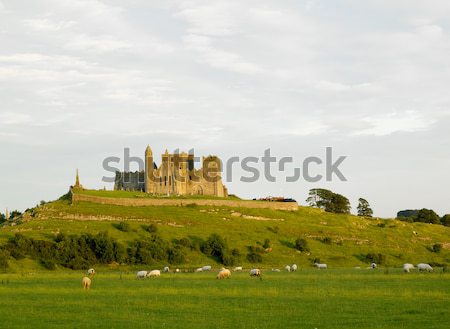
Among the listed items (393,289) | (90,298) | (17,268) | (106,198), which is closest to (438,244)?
(106,198)

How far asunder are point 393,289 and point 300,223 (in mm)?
92709

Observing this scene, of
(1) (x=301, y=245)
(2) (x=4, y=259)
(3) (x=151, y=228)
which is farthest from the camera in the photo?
(3) (x=151, y=228)

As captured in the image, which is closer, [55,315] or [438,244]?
[55,315]

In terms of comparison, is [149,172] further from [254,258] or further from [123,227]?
[254,258]

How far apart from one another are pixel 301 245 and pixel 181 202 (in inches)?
1454

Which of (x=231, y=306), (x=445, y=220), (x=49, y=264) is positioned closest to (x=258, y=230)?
(x=49, y=264)

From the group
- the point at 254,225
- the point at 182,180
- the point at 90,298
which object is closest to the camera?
the point at 90,298

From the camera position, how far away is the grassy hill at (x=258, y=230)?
10588 centimetres

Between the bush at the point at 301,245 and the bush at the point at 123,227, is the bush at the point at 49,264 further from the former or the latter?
the bush at the point at 301,245

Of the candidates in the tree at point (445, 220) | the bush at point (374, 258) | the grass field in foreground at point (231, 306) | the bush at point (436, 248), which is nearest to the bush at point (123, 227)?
the bush at point (374, 258)

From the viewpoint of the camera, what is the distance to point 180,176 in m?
173

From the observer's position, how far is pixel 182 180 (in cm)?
17400

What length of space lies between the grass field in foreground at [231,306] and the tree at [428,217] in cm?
13263

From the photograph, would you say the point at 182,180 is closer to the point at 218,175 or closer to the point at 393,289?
the point at 218,175
